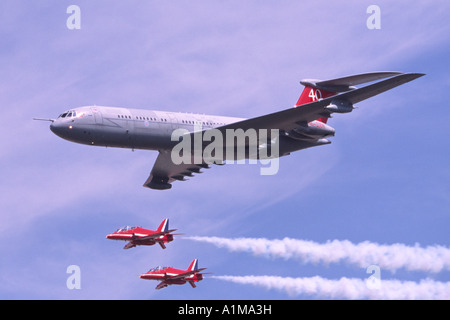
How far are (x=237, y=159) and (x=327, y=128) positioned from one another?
7.99 m

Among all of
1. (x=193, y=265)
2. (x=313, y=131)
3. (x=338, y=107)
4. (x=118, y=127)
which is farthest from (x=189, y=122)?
(x=193, y=265)

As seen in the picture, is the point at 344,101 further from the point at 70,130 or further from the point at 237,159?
the point at 70,130

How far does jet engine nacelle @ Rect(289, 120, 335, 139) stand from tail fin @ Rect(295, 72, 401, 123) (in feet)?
10.2

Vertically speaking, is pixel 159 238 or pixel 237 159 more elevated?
pixel 237 159

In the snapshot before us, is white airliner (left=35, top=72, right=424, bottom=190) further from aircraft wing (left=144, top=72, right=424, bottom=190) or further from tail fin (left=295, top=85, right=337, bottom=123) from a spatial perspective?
tail fin (left=295, top=85, right=337, bottom=123)

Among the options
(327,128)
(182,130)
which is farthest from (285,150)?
(182,130)

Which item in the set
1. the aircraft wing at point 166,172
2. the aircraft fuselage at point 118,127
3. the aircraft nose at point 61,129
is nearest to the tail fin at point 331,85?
the aircraft wing at point 166,172

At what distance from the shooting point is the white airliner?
66750mm

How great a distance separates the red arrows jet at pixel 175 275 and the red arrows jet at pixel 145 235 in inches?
114

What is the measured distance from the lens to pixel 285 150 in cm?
7350

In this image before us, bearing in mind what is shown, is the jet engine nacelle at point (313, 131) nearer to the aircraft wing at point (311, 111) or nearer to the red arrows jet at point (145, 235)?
the aircraft wing at point (311, 111)

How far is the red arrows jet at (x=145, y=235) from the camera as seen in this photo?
7806 centimetres

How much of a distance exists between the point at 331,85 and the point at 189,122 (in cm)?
1241

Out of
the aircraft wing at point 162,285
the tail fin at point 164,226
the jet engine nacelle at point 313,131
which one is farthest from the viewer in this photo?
the aircraft wing at point 162,285
